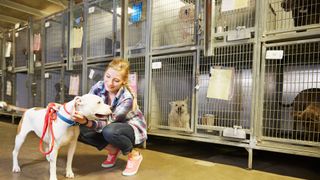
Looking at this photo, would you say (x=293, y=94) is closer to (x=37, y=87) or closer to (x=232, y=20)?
(x=232, y=20)

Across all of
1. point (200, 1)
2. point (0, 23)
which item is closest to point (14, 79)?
point (0, 23)

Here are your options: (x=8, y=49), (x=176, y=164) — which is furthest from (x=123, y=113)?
(x=8, y=49)

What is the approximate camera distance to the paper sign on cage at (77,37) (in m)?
2.94

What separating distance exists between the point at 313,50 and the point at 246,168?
1056 millimetres

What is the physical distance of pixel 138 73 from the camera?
258cm

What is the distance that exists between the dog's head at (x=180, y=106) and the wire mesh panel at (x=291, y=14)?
3.16 feet

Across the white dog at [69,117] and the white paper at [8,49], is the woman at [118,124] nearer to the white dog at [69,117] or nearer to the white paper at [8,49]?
the white dog at [69,117]

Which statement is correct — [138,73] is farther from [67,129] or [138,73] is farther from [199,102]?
[67,129]

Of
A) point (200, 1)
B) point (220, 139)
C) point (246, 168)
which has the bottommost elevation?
point (246, 168)

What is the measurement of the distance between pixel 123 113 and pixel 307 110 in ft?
4.60

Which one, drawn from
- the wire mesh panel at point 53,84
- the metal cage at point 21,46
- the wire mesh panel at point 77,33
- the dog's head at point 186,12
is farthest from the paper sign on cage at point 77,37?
the dog's head at point 186,12

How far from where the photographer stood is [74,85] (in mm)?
2990

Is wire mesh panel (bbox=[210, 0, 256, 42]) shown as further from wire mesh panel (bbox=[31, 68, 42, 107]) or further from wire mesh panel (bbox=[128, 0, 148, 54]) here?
wire mesh panel (bbox=[31, 68, 42, 107])

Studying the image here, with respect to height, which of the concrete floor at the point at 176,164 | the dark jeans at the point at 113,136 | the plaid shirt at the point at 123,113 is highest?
the plaid shirt at the point at 123,113
